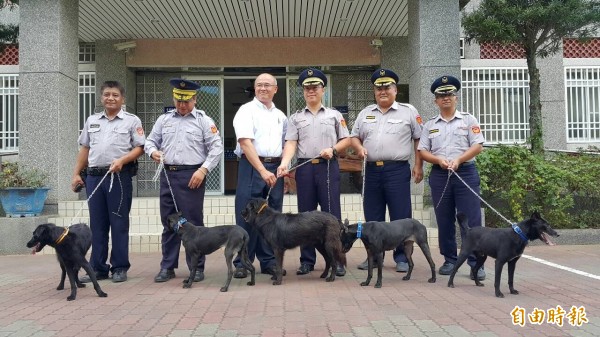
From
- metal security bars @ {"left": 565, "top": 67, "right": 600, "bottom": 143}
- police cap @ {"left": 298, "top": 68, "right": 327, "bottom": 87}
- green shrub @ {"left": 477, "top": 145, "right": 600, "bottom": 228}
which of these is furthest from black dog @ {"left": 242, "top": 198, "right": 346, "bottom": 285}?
metal security bars @ {"left": 565, "top": 67, "right": 600, "bottom": 143}

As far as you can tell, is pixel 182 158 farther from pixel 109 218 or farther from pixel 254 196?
pixel 109 218

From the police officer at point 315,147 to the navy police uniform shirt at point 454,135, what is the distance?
934 millimetres

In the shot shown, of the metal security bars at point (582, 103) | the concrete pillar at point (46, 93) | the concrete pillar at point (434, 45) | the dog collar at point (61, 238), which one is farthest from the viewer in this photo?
the metal security bars at point (582, 103)

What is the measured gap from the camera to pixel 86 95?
11.4 metres

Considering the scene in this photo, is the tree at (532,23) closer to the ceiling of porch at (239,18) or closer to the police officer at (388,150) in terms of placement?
the ceiling of porch at (239,18)

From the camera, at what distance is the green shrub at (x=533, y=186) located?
7.63m

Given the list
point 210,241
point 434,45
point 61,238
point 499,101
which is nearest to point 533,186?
point 434,45

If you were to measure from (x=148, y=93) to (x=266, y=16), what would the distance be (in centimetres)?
342

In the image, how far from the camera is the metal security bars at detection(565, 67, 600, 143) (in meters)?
11.7

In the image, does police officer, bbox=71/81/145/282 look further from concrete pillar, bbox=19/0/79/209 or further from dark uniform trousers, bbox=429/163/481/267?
dark uniform trousers, bbox=429/163/481/267

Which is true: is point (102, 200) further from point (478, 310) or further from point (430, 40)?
point (430, 40)

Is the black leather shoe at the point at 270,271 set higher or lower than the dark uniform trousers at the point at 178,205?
lower

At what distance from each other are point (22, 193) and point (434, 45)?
6.42 m

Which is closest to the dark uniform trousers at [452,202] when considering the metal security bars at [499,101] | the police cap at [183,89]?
the police cap at [183,89]
